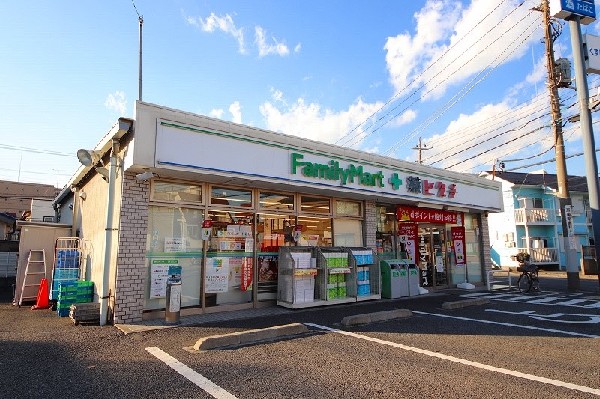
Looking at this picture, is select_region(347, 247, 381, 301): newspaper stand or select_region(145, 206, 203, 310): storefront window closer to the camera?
select_region(145, 206, 203, 310): storefront window

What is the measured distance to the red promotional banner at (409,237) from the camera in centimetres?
1376

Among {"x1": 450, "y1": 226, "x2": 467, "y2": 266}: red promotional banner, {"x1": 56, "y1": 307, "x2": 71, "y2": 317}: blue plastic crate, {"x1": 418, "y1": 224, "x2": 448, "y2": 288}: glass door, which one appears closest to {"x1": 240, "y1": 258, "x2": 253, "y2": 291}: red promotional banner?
{"x1": 56, "y1": 307, "x2": 71, "y2": 317}: blue plastic crate

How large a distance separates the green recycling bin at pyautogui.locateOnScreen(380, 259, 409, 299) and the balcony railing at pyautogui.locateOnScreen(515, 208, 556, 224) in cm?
2768

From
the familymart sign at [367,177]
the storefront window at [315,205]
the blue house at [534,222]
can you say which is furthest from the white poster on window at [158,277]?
the blue house at [534,222]

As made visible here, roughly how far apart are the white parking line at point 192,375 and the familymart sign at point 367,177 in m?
5.45

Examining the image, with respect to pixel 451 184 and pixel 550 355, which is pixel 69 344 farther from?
pixel 451 184

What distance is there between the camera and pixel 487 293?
44.5ft

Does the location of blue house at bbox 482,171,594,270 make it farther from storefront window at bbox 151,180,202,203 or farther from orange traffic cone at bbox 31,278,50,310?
orange traffic cone at bbox 31,278,50,310

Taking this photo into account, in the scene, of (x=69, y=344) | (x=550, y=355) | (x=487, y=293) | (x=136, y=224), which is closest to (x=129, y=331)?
(x=69, y=344)

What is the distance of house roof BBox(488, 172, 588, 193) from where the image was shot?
35.6 meters

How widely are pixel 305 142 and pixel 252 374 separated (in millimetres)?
6703

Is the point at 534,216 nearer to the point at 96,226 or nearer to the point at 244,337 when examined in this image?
the point at 244,337

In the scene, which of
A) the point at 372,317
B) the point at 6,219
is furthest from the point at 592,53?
the point at 6,219

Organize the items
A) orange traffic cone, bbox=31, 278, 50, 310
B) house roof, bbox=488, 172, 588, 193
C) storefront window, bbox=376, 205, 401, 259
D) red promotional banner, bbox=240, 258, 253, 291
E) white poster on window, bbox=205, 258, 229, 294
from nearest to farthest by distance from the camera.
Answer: white poster on window, bbox=205, 258, 229, 294 → red promotional banner, bbox=240, 258, 253, 291 → orange traffic cone, bbox=31, 278, 50, 310 → storefront window, bbox=376, 205, 401, 259 → house roof, bbox=488, 172, 588, 193
